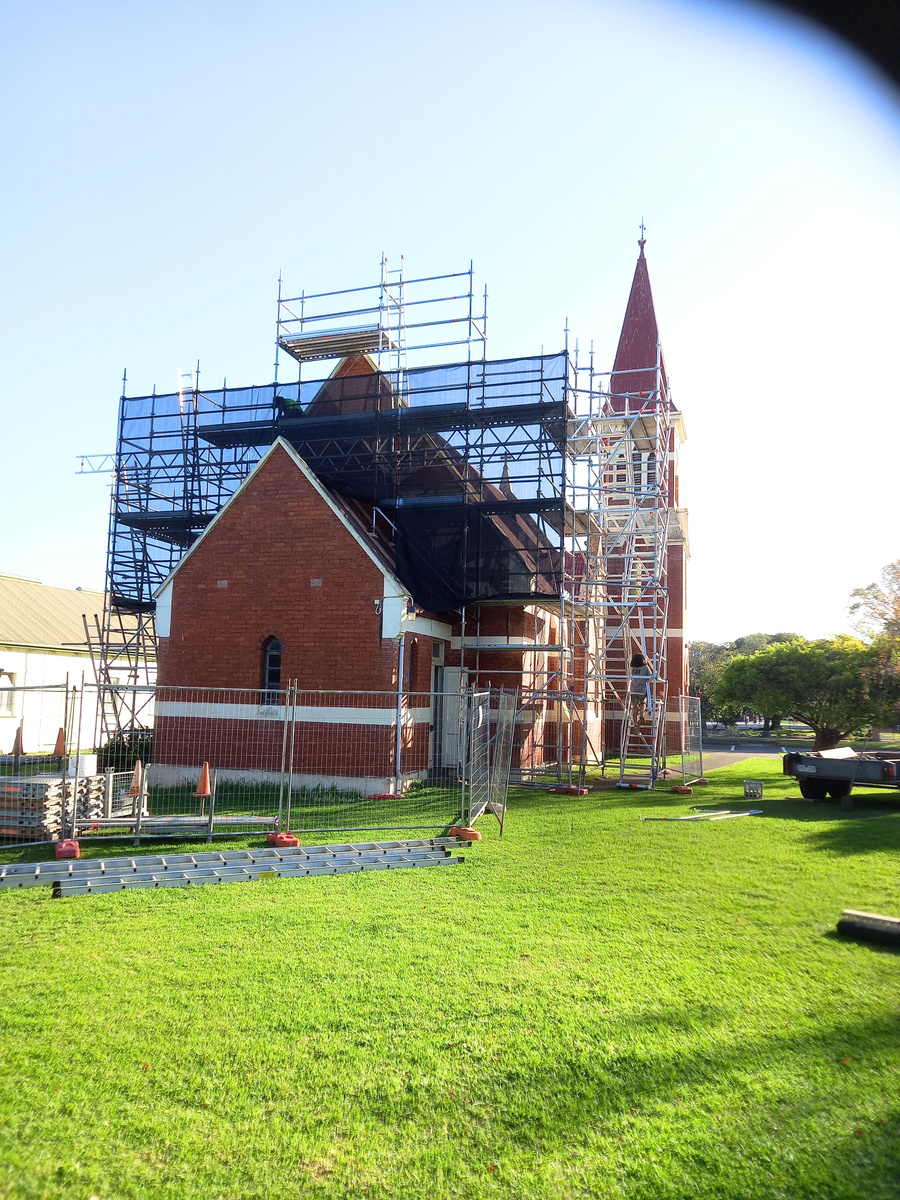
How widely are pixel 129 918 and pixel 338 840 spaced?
474 centimetres

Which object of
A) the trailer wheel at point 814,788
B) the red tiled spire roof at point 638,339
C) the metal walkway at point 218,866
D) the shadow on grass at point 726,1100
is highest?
the red tiled spire roof at point 638,339

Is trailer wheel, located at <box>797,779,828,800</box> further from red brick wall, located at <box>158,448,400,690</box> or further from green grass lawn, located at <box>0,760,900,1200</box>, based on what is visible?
green grass lawn, located at <box>0,760,900,1200</box>

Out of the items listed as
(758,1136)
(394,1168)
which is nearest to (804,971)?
(758,1136)

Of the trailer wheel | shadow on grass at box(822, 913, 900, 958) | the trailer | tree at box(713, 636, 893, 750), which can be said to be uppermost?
tree at box(713, 636, 893, 750)

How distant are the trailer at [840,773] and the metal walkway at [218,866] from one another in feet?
34.7

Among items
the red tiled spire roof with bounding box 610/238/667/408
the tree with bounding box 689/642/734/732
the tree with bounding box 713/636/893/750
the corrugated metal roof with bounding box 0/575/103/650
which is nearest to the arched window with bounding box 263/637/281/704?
the corrugated metal roof with bounding box 0/575/103/650

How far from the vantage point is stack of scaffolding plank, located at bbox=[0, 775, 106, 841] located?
1216 cm

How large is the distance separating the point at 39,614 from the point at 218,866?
1149 inches

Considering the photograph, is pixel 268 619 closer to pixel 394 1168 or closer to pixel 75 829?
pixel 75 829

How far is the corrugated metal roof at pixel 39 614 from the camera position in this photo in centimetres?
3259

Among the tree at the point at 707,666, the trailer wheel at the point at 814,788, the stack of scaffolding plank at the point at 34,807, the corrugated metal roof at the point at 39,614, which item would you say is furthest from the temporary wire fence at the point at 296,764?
the tree at the point at 707,666

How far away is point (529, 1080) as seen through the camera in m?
4.80

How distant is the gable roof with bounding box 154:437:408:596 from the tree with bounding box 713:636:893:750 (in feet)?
50.1

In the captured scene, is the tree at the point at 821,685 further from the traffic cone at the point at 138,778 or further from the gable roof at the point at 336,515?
the traffic cone at the point at 138,778
